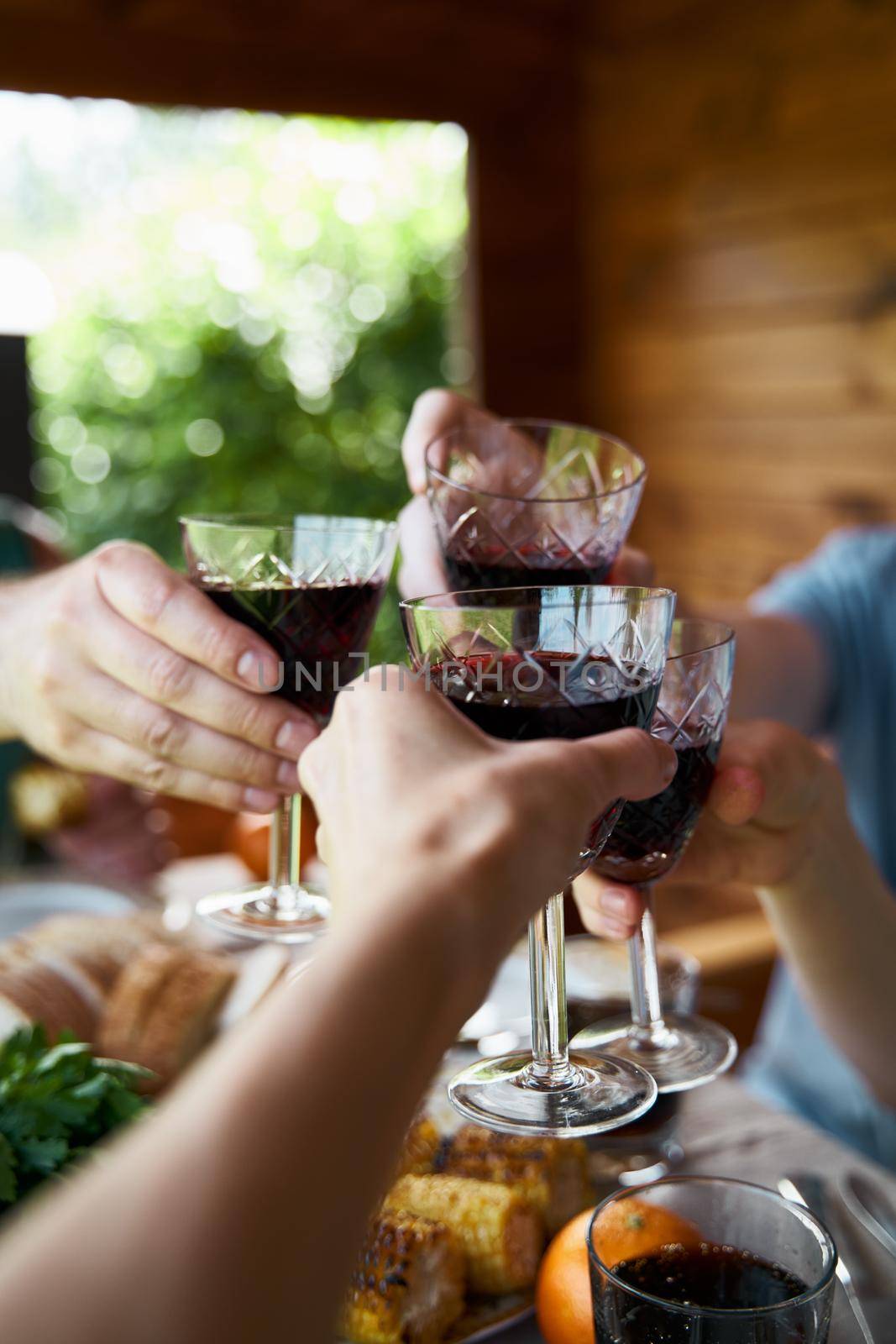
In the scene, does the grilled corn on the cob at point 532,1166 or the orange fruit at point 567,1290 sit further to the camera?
the grilled corn on the cob at point 532,1166

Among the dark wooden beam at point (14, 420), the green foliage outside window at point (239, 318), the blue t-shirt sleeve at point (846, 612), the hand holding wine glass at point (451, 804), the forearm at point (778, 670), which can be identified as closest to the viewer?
the hand holding wine glass at point (451, 804)

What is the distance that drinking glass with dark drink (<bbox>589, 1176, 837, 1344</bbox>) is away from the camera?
590 millimetres

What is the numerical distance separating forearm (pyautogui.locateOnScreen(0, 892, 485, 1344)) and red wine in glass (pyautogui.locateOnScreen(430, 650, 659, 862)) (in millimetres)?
199

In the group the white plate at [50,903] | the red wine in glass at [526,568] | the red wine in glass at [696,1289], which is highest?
the red wine in glass at [526,568]

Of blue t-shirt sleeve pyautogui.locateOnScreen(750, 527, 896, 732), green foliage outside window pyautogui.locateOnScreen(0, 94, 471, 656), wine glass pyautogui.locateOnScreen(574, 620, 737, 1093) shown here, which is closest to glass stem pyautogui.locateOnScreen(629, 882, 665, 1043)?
wine glass pyautogui.locateOnScreen(574, 620, 737, 1093)

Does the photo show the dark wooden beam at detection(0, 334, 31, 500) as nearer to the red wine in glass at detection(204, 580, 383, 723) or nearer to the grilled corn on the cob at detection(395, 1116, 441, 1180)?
the red wine in glass at detection(204, 580, 383, 723)

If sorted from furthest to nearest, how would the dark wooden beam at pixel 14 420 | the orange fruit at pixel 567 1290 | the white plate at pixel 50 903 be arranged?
1. the dark wooden beam at pixel 14 420
2. the white plate at pixel 50 903
3. the orange fruit at pixel 567 1290

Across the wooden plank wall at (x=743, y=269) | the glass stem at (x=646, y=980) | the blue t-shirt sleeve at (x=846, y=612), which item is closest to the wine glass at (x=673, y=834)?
the glass stem at (x=646, y=980)

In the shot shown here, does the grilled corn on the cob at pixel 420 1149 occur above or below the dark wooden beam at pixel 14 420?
below

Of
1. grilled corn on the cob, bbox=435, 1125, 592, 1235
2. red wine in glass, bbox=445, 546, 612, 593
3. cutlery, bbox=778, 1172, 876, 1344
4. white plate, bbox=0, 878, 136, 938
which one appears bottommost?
cutlery, bbox=778, 1172, 876, 1344

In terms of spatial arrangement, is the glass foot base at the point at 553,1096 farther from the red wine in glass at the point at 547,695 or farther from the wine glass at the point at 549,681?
the red wine in glass at the point at 547,695

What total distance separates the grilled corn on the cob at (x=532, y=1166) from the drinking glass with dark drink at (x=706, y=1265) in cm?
14

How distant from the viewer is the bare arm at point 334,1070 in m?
0.32

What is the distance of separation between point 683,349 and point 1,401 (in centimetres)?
175
